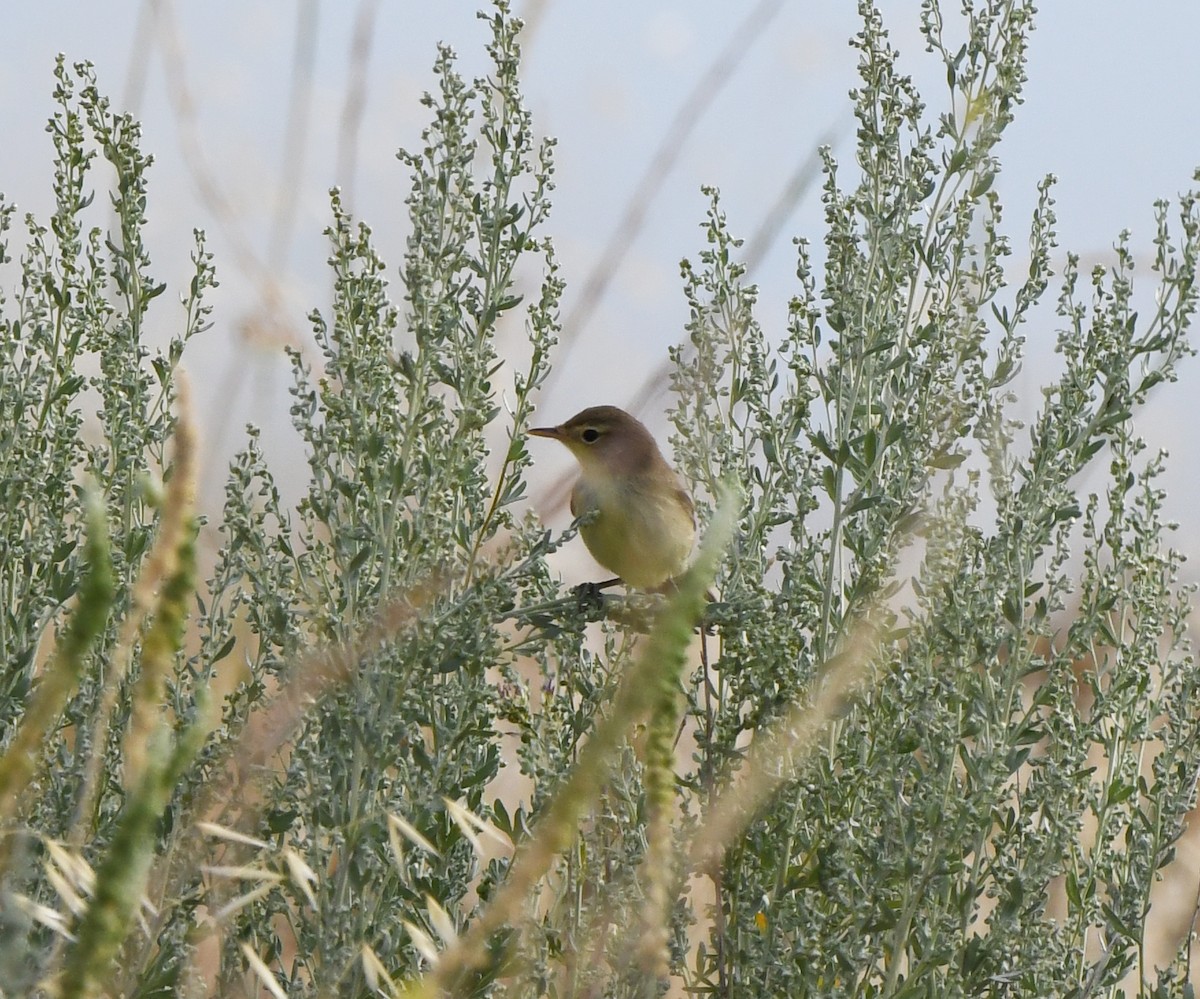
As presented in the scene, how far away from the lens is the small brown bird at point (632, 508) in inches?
128

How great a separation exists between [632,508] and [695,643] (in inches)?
51.7

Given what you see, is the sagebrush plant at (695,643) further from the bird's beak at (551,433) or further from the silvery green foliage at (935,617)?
the bird's beak at (551,433)

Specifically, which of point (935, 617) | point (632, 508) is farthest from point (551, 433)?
point (935, 617)

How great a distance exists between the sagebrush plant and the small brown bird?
72 cm

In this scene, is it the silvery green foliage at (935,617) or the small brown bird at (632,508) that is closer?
the silvery green foliage at (935,617)

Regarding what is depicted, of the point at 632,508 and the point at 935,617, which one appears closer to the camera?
the point at 935,617

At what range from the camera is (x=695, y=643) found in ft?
6.52

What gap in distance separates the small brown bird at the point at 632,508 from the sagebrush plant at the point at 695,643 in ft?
2.35

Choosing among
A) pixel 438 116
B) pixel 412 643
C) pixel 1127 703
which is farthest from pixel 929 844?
pixel 438 116

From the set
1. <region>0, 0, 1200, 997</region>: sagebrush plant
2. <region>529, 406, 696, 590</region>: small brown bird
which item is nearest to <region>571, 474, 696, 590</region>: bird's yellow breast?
<region>529, 406, 696, 590</region>: small brown bird

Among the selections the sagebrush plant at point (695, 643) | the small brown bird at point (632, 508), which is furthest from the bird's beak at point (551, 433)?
the sagebrush plant at point (695, 643)

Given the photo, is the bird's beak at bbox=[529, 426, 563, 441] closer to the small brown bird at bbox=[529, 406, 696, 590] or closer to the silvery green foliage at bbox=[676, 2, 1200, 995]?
the small brown bird at bbox=[529, 406, 696, 590]

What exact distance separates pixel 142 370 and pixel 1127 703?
5.78 feet

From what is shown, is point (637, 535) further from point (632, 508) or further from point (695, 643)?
point (695, 643)
